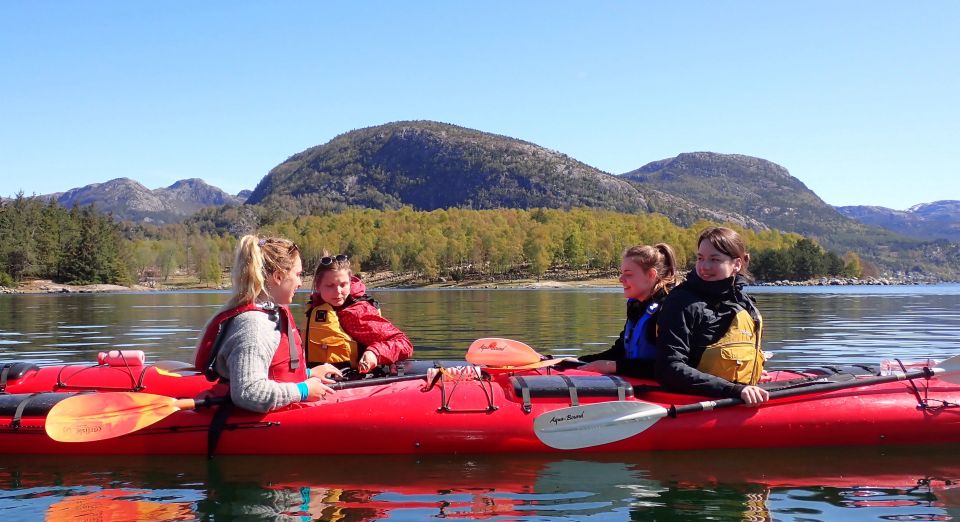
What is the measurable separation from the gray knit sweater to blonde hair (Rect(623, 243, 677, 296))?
3.36 m

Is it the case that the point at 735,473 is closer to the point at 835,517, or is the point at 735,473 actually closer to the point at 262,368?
the point at 835,517

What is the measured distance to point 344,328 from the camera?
775 centimetres

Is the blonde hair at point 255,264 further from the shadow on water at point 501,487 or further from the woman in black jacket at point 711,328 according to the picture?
the woman in black jacket at point 711,328

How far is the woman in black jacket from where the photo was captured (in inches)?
245

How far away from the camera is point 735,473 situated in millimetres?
6145

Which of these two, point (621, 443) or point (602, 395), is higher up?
point (602, 395)

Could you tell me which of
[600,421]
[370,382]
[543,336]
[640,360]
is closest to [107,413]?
[370,382]

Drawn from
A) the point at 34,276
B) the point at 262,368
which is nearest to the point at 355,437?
the point at 262,368

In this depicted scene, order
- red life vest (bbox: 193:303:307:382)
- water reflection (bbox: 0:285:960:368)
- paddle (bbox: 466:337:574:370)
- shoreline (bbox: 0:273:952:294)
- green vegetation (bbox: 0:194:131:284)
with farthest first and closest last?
shoreline (bbox: 0:273:952:294) → green vegetation (bbox: 0:194:131:284) → water reflection (bbox: 0:285:960:368) → paddle (bbox: 466:337:574:370) → red life vest (bbox: 193:303:307:382)

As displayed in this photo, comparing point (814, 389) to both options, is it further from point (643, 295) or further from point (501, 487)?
point (501, 487)

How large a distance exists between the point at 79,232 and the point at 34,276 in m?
7.01

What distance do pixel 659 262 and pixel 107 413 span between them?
493cm

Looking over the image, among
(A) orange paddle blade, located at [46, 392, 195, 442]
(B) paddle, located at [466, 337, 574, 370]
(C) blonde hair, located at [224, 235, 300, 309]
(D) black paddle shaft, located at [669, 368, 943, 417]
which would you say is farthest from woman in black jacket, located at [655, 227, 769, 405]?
(A) orange paddle blade, located at [46, 392, 195, 442]

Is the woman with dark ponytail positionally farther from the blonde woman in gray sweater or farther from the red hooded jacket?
the blonde woman in gray sweater
